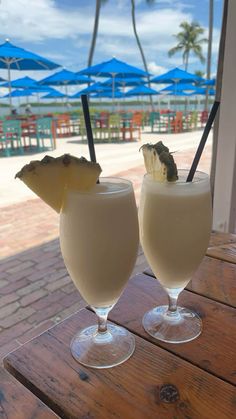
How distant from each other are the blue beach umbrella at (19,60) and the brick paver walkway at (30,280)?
4787mm

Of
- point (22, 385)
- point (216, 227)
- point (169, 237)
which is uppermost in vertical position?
point (169, 237)

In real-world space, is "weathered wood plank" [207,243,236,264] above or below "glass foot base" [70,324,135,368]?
above

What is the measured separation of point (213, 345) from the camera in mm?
628

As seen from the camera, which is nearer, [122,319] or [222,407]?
[222,407]

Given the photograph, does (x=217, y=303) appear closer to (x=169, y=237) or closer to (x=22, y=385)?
(x=169, y=237)

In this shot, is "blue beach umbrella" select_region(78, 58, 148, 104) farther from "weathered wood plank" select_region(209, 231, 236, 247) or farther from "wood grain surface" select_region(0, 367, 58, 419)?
"wood grain surface" select_region(0, 367, 58, 419)

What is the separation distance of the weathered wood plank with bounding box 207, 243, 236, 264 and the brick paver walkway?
1207 millimetres

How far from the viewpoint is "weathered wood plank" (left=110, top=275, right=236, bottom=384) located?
0.59 meters

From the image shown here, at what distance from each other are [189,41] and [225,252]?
32.6 metres

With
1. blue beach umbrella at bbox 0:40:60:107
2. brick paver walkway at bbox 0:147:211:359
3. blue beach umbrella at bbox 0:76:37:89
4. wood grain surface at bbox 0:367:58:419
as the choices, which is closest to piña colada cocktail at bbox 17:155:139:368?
wood grain surface at bbox 0:367:58:419

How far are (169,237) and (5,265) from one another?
2.28 meters

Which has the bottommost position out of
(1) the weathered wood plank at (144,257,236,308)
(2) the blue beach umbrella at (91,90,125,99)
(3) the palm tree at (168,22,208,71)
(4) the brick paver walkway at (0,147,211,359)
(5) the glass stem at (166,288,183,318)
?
(4) the brick paver walkway at (0,147,211,359)

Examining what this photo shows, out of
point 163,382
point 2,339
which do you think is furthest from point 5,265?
point 163,382

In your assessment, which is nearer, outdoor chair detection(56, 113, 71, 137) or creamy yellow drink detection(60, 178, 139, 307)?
creamy yellow drink detection(60, 178, 139, 307)
